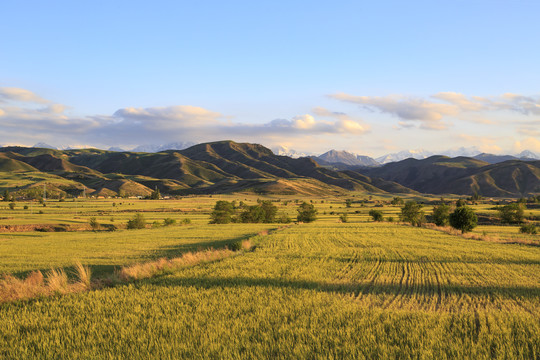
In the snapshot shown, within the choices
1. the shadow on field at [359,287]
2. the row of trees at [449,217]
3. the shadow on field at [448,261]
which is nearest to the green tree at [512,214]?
the row of trees at [449,217]

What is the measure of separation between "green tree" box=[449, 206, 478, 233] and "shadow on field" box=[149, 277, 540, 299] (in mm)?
44466

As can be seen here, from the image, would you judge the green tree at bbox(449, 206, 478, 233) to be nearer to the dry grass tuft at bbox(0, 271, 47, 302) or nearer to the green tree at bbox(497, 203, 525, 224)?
the green tree at bbox(497, 203, 525, 224)

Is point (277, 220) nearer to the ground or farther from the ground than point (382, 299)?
nearer to the ground

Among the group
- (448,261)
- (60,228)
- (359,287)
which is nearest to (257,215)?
(60,228)

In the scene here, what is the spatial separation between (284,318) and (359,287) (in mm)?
6614

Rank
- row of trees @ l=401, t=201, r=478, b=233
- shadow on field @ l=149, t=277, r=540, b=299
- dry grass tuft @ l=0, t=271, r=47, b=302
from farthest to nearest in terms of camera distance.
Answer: row of trees @ l=401, t=201, r=478, b=233 < shadow on field @ l=149, t=277, r=540, b=299 < dry grass tuft @ l=0, t=271, r=47, b=302

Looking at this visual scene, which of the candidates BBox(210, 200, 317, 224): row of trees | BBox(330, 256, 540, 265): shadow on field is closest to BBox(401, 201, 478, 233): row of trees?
BBox(210, 200, 317, 224): row of trees

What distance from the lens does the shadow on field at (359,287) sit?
50.3 ft

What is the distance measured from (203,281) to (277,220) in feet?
247

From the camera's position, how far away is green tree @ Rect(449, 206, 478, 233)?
186 feet

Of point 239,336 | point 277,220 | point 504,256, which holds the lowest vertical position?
point 277,220

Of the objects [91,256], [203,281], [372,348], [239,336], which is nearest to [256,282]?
[203,281]

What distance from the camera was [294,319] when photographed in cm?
1071

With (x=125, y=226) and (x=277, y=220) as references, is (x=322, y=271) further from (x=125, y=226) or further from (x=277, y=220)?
(x=277, y=220)
